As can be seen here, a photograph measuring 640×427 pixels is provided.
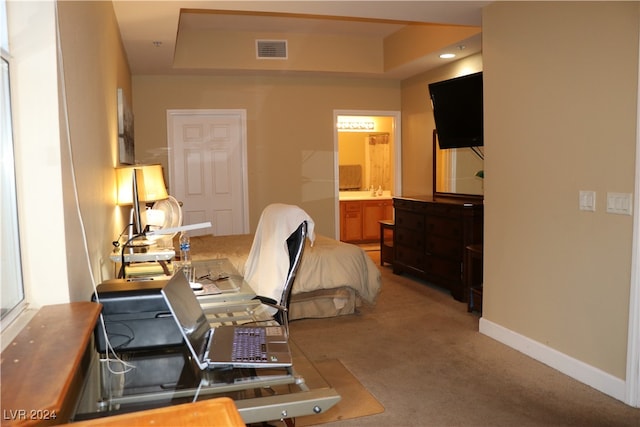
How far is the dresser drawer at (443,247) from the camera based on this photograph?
4934 mm

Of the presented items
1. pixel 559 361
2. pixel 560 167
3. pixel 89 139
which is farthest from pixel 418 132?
pixel 89 139

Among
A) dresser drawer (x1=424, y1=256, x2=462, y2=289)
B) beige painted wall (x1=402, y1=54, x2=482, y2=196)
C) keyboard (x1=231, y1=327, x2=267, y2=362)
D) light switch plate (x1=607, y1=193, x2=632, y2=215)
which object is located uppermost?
beige painted wall (x1=402, y1=54, x2=482, y2=196)

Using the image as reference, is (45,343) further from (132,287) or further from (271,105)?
(271,105)

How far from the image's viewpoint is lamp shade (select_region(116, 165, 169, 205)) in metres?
3.02

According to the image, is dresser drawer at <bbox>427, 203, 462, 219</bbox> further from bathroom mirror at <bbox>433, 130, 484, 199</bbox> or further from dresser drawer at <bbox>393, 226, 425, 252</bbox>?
bathroom mirror at <bbox>433, 130, 484, 199</bbox>

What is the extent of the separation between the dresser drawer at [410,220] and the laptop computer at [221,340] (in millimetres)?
3933

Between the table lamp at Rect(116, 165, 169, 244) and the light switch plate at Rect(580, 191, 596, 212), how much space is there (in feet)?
8.57

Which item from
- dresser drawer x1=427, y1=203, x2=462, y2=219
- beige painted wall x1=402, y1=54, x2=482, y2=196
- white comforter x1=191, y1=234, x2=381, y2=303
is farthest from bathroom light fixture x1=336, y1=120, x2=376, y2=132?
white comforter x1=191, y1=234, x2=381, y2=303

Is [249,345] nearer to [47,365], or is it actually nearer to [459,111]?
[47,365]

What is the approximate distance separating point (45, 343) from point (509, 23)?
351 centimetres

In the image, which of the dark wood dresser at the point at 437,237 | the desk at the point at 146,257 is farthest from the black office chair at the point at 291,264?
the dark wood dresser at the point at 437,237

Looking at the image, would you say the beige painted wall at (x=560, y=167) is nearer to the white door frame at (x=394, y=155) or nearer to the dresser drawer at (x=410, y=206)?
the dresser drawer at (x=410, y=206)

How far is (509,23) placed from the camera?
358 centimetres

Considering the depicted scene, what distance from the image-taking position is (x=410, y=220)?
577 centimetres
